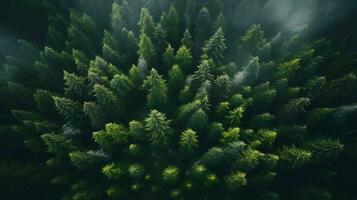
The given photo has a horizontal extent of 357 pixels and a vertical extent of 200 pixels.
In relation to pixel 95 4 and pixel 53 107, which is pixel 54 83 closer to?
pixel 53 107

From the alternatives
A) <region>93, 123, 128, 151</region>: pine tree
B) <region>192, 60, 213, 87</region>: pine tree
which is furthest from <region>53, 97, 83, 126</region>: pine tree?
<region>192, 60, 213, 87</region>: pine tree

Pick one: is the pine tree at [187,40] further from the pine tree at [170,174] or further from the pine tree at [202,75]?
the pine tree at [170,174]

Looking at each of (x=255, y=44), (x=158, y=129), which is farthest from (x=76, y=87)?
(x=255, y=44)

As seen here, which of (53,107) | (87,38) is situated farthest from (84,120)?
(87,38)

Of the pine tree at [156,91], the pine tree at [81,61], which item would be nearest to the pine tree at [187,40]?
the pine tree at [156,91]

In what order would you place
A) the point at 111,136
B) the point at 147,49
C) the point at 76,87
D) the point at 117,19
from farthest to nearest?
1. the point at 117,19
2. the point at 147,49
3. the point at 76,87
4. the point at 111,136

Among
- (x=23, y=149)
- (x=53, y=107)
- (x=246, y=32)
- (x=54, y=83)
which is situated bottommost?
(x=23, y=149)

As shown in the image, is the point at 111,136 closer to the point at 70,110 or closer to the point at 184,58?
the point at 70,110

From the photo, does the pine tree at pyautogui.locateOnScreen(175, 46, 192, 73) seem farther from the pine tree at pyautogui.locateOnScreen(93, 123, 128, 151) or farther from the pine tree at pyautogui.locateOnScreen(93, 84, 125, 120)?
the pine tree at pyautogui.locateOnScreen(93, 123, 128, 151)
